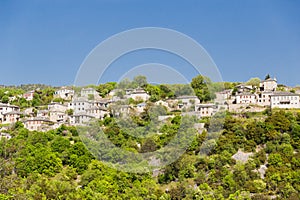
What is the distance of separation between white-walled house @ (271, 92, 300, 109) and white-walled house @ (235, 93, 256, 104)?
2.50m

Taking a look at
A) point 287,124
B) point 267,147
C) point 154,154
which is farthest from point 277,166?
point 154,154

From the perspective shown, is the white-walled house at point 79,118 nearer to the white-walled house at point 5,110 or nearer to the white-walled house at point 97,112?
the white-walled house at point 97,112

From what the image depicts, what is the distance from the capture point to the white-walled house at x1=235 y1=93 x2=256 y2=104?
142 feet

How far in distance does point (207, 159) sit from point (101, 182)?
24.6ft

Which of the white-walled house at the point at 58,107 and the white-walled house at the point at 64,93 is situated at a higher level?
the white-walled house at the point at 64,93

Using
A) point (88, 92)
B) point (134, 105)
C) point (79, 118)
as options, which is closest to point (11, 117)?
point (79, 118)

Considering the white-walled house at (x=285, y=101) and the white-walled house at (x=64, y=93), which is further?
the white-walled house at (x=64, y=93)

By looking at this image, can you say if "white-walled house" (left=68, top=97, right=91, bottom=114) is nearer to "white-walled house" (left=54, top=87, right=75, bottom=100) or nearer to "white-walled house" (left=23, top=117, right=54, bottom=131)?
"white-walled house" (left=23, top=117, right=54, bottom=131)

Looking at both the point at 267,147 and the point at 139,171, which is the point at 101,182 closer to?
the point at 139,171

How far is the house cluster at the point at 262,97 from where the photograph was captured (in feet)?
135

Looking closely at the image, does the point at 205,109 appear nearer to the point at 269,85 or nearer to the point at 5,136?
the point at 269,85

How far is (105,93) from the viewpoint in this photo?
170 ft

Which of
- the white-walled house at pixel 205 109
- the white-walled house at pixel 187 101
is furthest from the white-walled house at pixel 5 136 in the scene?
the white-walled house at pixel 205 109

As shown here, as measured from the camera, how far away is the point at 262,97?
4312cm
